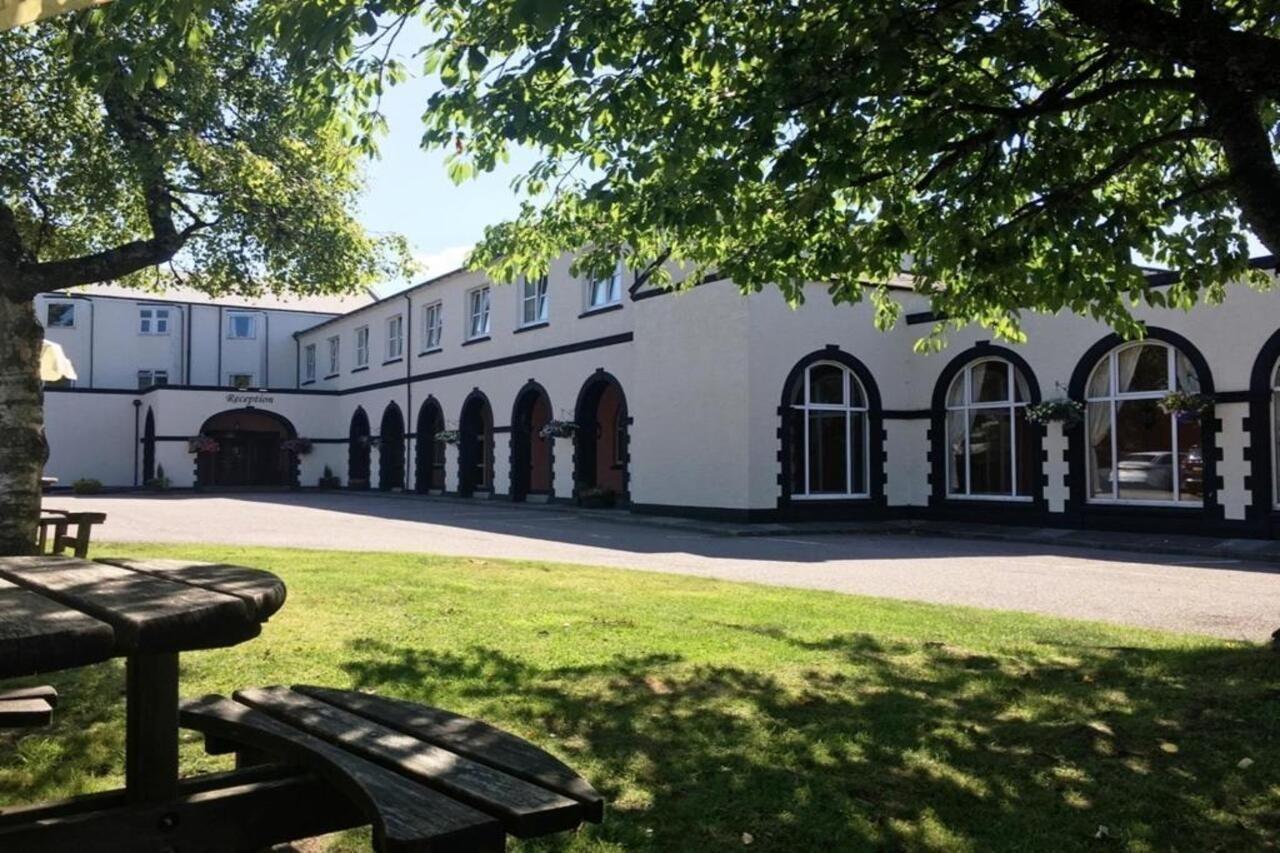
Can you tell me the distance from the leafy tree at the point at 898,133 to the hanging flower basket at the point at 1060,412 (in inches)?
408

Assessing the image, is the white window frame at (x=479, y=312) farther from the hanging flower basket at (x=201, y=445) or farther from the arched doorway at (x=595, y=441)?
Answer: the hanging flower basket at (x=201, y=445)

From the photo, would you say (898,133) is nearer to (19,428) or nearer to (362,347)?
(19,428)

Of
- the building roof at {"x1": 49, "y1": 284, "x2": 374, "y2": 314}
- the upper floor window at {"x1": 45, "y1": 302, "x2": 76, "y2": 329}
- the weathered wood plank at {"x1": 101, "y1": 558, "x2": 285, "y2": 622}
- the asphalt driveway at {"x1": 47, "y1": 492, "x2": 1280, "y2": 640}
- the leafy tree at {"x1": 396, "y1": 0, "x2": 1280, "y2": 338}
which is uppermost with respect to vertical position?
the building roof at {"x1": 49, "y1": 284, "x2": 374, "y2": 314}

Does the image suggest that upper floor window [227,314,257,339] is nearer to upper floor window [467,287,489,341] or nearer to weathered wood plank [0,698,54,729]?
upper floor window [467,287,489,341]

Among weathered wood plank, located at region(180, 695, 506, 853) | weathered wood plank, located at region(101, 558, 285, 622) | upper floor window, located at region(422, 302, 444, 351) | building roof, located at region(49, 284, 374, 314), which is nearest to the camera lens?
weathered wood plank, located at region(180, 695, 506, 853)

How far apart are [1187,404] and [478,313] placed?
2041cm

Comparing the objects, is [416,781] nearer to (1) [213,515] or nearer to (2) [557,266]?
(1) [213,515]

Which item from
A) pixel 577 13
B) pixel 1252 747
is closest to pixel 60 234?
pixel 577 13

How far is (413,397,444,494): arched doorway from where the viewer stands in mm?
33344

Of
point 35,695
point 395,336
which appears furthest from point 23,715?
point 395,336

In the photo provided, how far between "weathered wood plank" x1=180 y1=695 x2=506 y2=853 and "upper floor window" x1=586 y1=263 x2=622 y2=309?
70.9 ft

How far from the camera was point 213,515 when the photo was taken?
21.3m

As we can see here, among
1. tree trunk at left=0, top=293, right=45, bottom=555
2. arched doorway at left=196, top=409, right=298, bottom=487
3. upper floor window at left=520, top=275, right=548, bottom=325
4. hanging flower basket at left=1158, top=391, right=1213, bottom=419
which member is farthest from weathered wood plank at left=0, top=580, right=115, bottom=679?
arched doorway at left=196, top=409, right=298, bottom=487

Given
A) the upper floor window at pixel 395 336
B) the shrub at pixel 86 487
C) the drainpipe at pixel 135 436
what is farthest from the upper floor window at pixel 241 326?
the shrub at pixel 86 487
